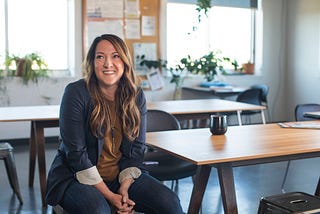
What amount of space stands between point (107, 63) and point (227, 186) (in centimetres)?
78

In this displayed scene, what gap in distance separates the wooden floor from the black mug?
3.26ft

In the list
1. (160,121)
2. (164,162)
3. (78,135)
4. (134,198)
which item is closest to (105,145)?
(78,135)

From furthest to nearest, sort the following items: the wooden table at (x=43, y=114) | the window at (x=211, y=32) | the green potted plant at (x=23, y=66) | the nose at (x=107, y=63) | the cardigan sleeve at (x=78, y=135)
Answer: the window at (x=211, y=32)
the green potted plant at (x=23, y=66)
the wooden table at (x=43, y=114)
the nose at (x=107, y=63)
the cardigan sleeve at (x=78, y=135)

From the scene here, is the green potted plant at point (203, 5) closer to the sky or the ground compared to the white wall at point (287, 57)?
closer to the sky

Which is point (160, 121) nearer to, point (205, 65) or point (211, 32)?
point (205, 65)

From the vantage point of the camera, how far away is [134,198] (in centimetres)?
216

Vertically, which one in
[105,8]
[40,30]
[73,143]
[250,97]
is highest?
[105,8]

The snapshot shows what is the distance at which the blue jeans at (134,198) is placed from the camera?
6.55ft

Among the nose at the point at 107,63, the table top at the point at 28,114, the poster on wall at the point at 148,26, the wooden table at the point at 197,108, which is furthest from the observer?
the poster on wall at the point at 148,26

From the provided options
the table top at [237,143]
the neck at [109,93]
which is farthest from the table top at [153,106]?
the neck at [109,93]

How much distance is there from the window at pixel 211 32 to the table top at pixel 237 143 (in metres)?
4.06

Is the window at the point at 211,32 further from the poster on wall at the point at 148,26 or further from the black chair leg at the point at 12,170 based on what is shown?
the black chair leg at the point at 12,170

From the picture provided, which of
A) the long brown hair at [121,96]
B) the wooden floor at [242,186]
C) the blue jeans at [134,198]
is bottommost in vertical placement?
the wooden floor at [242,186]

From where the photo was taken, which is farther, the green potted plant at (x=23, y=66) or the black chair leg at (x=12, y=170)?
the green potted plant at (x=23, y=66)
